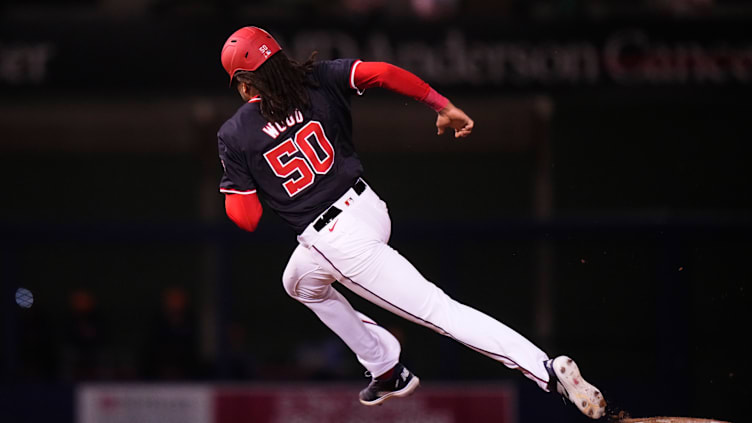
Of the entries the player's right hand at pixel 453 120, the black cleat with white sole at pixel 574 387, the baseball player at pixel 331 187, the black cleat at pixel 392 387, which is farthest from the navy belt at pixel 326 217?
the black cleat with white sole at pixel 574 387

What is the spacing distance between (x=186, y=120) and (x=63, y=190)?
2058mm

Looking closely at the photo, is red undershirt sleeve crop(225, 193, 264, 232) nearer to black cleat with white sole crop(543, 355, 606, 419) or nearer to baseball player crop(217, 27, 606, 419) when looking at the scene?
baseball player crop(217, 27, 606, 419)

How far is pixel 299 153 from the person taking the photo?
3342 mm

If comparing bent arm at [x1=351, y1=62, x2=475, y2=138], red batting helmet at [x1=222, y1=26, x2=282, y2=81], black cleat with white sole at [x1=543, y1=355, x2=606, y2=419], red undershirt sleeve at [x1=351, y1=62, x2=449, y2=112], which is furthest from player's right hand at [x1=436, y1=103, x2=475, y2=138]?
black cleat with white sole at [x1=543, y1=355, x2=606, y2=419]

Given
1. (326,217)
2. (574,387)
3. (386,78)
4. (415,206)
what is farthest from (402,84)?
(415,206)

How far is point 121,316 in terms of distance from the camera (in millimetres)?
10070

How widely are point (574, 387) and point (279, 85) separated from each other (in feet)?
5.10

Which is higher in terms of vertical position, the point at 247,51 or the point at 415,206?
the point at 247,51

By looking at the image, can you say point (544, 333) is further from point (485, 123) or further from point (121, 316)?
point (121, 316)

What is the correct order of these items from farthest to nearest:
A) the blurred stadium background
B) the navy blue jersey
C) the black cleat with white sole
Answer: the blurred stadium background, the navy blue jersey, the black cleat with white sole

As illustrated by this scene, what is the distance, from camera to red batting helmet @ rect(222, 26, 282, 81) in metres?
3.38

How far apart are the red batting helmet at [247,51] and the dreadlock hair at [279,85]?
0.07 feet

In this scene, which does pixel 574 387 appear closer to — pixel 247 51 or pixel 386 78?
pixel 386 78

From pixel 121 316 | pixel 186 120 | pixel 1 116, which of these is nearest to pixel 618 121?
pixel 186 120
